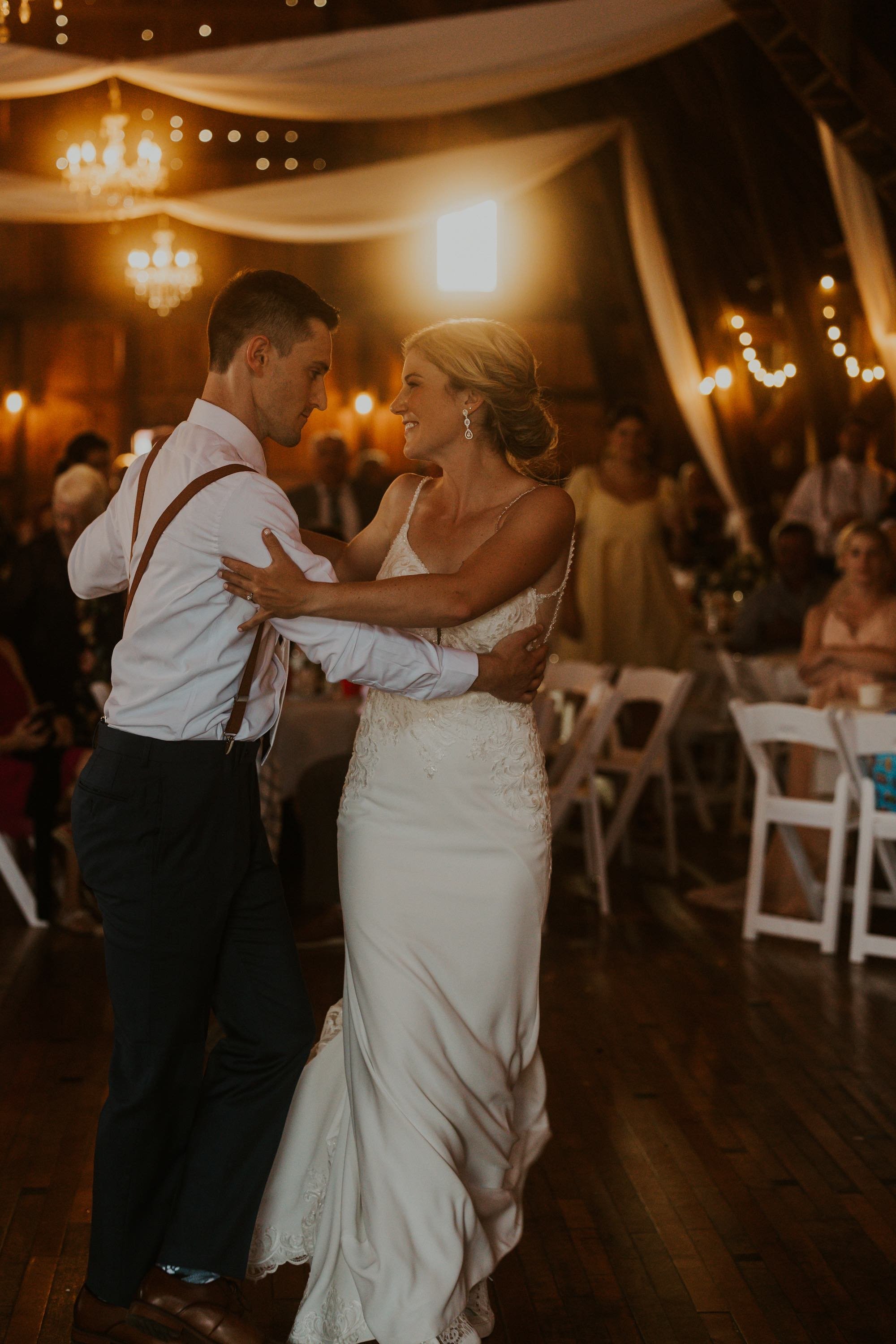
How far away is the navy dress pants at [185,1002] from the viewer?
2219 millimetres

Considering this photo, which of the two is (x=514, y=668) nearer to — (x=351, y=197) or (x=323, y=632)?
(x=323, y=632)

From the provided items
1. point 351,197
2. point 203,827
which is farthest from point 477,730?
point 351,197

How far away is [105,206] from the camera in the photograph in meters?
7.45

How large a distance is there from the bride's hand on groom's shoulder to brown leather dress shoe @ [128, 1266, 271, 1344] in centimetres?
108

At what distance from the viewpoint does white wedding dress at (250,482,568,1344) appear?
231 centimetres

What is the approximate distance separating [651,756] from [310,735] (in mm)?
1575

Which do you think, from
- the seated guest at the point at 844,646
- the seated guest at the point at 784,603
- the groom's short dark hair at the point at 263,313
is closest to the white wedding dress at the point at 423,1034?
the groom's short dark hair at the point at 263,313

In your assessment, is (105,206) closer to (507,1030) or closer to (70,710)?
(70,710)

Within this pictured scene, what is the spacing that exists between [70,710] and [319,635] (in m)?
3.52

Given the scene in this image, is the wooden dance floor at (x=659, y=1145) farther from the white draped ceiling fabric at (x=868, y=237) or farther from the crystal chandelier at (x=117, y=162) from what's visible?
the crystal chandelier at (x=117, y=162)

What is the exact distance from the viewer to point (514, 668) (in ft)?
7.88

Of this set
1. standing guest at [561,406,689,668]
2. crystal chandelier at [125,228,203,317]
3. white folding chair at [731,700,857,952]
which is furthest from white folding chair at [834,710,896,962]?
crystal chandelier at [125,228,203,317]

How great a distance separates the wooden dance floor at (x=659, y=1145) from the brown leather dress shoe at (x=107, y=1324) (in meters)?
0.17

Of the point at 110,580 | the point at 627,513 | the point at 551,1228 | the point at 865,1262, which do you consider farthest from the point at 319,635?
the point at 627,513
